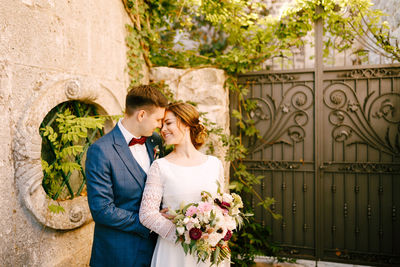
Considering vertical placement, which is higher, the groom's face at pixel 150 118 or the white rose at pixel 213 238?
the groom's face at pixel 150 118

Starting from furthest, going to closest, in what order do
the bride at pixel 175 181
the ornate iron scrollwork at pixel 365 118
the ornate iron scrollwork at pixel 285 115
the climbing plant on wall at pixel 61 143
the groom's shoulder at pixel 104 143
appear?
the ornate iron scrollwork at pixel 285 115
the ornate iron scrollwork at pixel 365 118
the climbing plant on wall at pixel 61 143
the groom's shoulder at pixel 104 143
the bride at pixel 175 181

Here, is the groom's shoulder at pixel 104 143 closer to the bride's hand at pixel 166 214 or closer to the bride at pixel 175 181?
the bride at pixel 175 181

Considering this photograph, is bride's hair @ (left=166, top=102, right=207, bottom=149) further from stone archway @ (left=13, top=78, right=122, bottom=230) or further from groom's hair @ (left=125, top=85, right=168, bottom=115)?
stone archway @ (left=13, top=78, right=122, bottom=230)

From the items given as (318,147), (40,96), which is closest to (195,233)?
(40,96)

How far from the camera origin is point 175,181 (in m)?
1.95

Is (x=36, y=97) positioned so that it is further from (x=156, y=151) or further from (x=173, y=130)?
→ (x=173, y=130)

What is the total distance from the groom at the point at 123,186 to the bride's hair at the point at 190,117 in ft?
0.40

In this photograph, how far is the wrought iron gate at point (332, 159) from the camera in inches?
151

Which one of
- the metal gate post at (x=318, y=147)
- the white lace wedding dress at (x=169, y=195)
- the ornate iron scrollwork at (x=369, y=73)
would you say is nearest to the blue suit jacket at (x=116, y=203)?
the white lace wedding dress at (x=169, y=195)

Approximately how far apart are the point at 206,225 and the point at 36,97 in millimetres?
1623

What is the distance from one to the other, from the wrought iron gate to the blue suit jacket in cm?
251

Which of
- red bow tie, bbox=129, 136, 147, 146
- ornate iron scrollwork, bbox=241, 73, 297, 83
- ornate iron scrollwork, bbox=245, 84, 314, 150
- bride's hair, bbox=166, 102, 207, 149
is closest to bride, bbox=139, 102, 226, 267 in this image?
bride's hair, bbox=166, 102, 207, 149

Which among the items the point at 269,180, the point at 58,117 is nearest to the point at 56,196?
the point at 58,117

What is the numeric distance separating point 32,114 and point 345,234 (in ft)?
12.7
